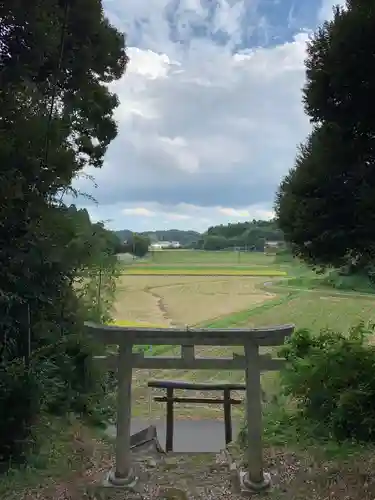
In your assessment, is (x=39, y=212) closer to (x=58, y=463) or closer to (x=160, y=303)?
(x=58, y=463)

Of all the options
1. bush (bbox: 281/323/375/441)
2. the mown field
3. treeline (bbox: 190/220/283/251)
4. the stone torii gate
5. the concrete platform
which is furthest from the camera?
treeline (bbox: 190/220/283/251)

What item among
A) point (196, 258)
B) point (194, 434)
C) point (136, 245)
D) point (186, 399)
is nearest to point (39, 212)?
point (136, 245)

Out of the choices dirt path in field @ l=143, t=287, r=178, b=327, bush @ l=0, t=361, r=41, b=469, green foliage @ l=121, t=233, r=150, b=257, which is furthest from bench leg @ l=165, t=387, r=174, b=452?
bush @ l=0, t=361, r=41, b=469

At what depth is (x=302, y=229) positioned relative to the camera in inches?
103

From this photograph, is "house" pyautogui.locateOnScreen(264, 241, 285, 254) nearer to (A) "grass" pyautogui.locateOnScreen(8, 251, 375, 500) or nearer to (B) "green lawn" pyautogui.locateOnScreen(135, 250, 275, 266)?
(A) "grass" pyautogui.locateOnScreen(8, 251, 375, 500)

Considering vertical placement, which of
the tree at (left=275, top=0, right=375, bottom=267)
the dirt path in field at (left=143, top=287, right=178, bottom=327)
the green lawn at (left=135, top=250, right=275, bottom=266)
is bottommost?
the dirt path in field at (left=143, top=287, right=178, bottom=327)

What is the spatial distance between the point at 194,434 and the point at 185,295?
1309 millimetres

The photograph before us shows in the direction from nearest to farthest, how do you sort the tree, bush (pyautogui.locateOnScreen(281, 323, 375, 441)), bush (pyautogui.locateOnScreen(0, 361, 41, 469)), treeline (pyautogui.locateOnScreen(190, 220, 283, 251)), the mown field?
the tree → bush (pyautogui.locateOnScreen(0, 361, 41, 469)) → bush (pyautogui.locateOnScreen(281, 323, 375, 441)) → the mown field → treeline (pyautogui.locateOnScreen(190, 220, 283, 251))

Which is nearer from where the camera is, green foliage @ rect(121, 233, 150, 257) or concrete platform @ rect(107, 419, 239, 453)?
concrete platform @ rect(107, 419, 239, 453)

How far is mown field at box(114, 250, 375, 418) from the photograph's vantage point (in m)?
4.02

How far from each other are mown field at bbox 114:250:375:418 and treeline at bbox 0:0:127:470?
948 mm

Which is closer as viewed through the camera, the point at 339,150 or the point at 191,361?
the point at 339,150

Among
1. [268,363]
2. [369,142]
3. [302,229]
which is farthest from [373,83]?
[268,363]

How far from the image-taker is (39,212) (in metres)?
2.49
